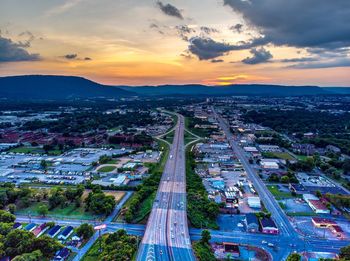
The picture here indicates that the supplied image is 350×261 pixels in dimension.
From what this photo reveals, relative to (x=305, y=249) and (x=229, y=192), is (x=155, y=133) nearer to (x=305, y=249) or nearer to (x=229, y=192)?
(x=229, y=192)

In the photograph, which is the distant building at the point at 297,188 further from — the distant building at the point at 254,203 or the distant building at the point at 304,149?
the distant building at the point at 304,149

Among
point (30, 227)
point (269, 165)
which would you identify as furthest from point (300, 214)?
point (30, 227)

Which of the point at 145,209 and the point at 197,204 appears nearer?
the point at 145,209

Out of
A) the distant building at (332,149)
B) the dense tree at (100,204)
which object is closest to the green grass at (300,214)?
the dense tree at (100,204)

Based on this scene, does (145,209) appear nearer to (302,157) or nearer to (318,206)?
(318,206)

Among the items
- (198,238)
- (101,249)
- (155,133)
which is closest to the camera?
(101,249)

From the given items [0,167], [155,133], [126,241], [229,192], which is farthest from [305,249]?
[155,133]

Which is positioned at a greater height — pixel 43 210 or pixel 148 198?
pixel 43 210
